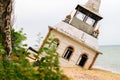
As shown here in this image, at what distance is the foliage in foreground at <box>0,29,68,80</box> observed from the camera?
1157 centimetres

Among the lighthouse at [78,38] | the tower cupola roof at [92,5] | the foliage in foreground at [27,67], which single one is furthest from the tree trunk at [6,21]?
the tower cupola roof at [92,5]

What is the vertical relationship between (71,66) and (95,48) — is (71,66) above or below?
below

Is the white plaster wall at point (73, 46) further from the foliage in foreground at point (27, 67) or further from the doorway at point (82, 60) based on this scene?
the foliage in foreground at point (27, 67)

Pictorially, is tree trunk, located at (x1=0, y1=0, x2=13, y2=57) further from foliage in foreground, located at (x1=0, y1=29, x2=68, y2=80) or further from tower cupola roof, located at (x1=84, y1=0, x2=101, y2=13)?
tower cupola roof, located at (x1=84, y1=0, x2=101, y2=13)

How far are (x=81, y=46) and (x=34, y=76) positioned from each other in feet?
73.5

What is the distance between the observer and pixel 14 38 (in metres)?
15.0

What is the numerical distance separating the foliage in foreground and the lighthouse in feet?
66.2

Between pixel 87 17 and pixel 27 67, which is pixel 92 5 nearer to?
pixel 87 17

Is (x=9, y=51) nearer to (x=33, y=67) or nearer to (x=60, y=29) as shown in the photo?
(x=33, y=67)

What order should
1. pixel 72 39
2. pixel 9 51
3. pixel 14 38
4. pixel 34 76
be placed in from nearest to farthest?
pixel 9 51 < pixel 34 76 < pixel 14 38 < pixel 72 39

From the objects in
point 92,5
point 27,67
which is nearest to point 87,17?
point 92,5

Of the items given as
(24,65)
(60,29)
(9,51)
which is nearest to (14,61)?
(24,65)

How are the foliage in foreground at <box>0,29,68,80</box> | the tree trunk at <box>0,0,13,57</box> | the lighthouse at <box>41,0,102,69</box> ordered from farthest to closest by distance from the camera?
the lighthouse at <box>41,0,102,69</box>
the foliage in foreground at <box>0,29,68,80</box>
the tree trunk at <box>0,0,13,57</box>

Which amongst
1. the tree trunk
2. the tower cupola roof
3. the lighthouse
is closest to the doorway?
the lighthouse
